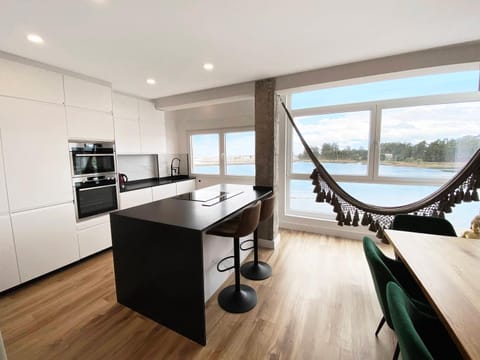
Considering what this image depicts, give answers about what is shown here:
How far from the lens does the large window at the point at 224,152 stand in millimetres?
3947

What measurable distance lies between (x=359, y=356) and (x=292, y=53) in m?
2.57

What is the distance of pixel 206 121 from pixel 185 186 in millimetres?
1407

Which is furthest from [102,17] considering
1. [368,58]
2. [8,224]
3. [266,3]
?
[368,58]

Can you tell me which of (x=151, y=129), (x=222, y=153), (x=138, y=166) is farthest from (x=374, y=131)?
(x=138, y=166)

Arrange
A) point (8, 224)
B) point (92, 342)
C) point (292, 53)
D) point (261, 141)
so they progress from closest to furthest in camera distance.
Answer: point (92, 342)
point (8, 224)
point (292, 53)
point (261, 141)

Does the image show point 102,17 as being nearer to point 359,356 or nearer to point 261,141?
point 261,141

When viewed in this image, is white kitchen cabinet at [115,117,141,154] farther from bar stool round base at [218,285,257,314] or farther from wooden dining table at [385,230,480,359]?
wooden dining table at [385,230,480,359]

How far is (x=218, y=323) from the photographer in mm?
1649

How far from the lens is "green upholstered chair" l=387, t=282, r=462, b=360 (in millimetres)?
672

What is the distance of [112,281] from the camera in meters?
2.20

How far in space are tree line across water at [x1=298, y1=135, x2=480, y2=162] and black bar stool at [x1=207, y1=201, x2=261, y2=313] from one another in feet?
6.84

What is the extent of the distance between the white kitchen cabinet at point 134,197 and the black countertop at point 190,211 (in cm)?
129

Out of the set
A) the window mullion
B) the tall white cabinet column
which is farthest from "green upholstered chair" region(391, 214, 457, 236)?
the tall white cabinet column

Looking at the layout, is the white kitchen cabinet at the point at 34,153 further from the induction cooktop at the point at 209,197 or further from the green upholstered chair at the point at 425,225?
the green upholstered chair at the point at 425,225
